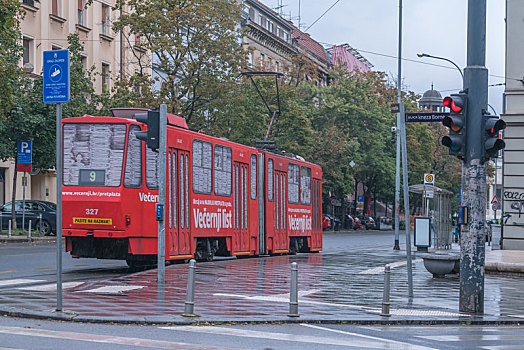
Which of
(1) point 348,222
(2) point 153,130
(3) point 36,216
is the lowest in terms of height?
(1) point 348,222

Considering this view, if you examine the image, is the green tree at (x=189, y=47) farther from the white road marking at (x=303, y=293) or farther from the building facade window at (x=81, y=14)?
the white road marking at (x=303, y=293)

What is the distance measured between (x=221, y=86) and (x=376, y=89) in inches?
1490

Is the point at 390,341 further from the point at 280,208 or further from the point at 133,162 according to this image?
the point at 280,208

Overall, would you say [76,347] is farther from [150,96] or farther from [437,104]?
[437,104]

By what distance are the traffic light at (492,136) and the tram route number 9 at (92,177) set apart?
8.72 m

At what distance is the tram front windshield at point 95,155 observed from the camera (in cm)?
1947

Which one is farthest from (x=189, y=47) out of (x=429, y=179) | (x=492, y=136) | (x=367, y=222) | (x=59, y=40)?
(x=367, y=222)

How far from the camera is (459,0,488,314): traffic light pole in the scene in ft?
46.8

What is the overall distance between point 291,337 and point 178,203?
1073 centimetres

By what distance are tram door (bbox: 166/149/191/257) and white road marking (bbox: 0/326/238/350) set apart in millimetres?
→ 9935

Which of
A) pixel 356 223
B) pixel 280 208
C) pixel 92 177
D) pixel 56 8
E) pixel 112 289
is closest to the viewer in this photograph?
pixel 112 289

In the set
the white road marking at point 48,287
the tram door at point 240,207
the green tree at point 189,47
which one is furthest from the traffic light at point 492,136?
the green tree at point 189,47

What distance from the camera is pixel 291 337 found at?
1055 cm

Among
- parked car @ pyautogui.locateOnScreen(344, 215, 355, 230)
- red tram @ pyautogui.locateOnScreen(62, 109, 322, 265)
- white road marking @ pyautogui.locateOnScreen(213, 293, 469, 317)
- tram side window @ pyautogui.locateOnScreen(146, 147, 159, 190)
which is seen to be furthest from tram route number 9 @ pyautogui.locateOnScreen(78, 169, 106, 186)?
parked car @ pyautogui.locateOnScreen(344, 215, 355, 230)
